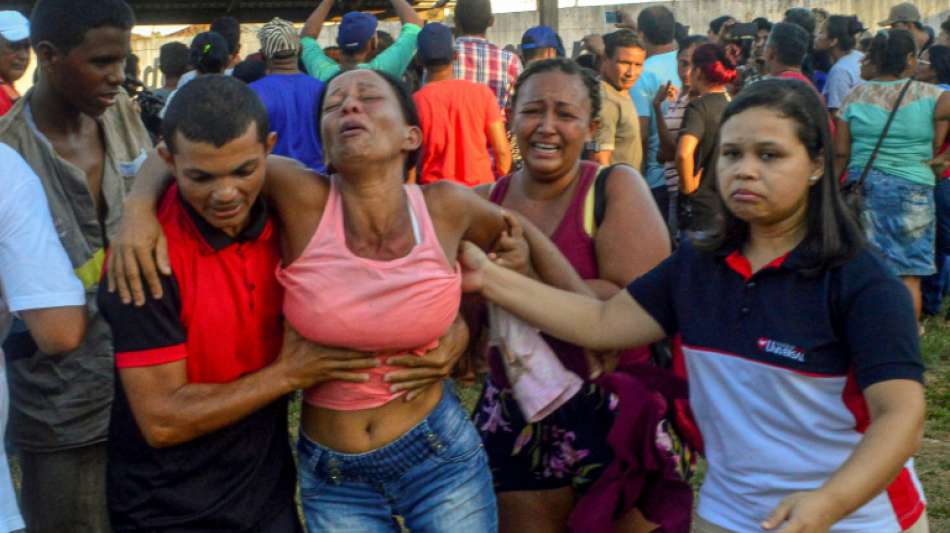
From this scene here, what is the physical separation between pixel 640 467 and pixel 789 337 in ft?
2.55

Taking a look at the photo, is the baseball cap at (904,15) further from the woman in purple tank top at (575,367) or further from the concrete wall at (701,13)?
the woman in purple tank top at (575,367)

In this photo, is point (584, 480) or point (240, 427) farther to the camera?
point (584, 480)

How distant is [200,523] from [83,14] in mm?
1537

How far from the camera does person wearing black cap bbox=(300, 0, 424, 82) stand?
25.9ft

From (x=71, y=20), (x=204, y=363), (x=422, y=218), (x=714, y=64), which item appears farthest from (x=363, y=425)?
(x=714, y=64)

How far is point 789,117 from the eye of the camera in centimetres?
276

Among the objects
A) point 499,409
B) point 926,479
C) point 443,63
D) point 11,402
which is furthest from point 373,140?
point 443,63

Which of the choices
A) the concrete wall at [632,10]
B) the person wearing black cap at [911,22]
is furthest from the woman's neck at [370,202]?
the concrete wall at [632,10]

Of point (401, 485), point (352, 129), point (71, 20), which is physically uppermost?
point (71, 20)

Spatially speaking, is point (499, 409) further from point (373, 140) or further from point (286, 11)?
point (286, 11)

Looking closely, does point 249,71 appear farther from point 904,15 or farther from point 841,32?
point 904,15

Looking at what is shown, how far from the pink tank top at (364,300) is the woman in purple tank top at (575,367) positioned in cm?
52

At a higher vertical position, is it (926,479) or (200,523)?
(200,523)

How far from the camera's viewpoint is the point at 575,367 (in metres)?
3.36
